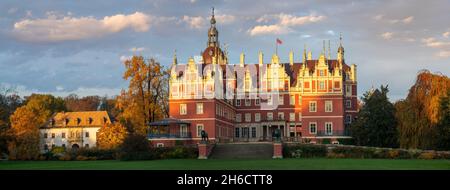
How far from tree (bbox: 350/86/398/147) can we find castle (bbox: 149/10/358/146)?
378 cm

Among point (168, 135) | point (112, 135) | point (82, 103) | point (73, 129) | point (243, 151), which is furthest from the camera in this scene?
point (82, 103)

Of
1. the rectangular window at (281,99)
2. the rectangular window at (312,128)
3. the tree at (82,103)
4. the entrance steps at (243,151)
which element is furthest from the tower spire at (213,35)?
the tree at (82,103)

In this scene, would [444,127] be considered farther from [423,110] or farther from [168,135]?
[168,135]

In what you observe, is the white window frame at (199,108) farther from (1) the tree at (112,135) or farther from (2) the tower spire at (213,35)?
(2) the tower spire at (213,35)

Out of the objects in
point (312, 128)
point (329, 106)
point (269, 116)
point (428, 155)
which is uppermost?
point (329, 106)

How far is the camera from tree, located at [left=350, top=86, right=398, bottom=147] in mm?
54537

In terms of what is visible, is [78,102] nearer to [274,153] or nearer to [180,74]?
[180,74]

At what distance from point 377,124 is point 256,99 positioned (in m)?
16.6

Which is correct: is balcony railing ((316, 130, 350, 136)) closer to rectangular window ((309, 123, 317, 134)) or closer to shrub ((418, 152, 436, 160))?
rectangular window ((309, 123, 317, 134))

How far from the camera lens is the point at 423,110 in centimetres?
3741

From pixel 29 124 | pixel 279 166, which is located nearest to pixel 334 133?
pixel 29 124
